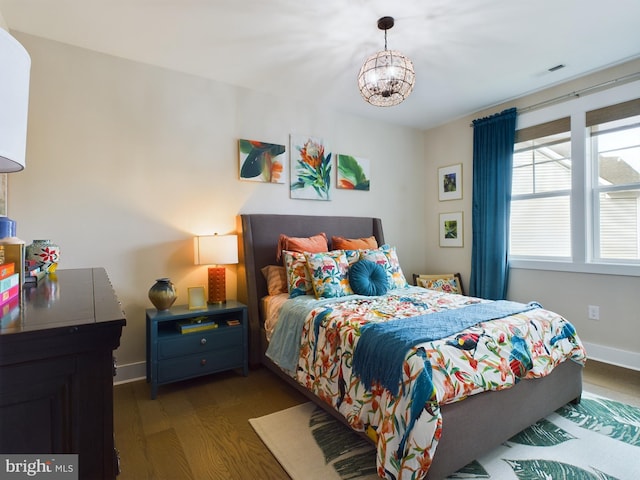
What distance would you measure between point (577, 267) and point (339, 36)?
9.72ft

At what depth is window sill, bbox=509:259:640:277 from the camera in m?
2.82

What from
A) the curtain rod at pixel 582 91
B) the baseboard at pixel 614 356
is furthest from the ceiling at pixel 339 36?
the baseboard at pixel 614 356

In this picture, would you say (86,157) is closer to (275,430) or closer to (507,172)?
(275,430)

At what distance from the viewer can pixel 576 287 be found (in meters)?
3.14

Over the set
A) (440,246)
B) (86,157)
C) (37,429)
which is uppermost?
(86,157)

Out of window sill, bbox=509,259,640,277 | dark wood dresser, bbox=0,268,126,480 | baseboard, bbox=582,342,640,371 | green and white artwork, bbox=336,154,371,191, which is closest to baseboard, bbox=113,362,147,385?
dark wood dresser, bbox=0,268,126,480

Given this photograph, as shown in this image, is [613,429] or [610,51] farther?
[610,51]

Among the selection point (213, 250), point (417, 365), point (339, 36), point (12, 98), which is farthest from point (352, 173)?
point (12, 98)

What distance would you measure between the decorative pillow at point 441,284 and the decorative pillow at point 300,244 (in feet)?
4.74

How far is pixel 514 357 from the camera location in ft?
5.71

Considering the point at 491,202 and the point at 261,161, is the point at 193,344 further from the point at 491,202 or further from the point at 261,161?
the point at 491,202

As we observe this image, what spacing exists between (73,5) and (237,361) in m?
2.69

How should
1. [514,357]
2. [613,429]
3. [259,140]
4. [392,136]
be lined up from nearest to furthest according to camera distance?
[514,357] < [613,429] < [259,140] < [392,136]

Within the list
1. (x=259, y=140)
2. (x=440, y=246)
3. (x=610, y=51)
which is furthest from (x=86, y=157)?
(x=610, y=51)
